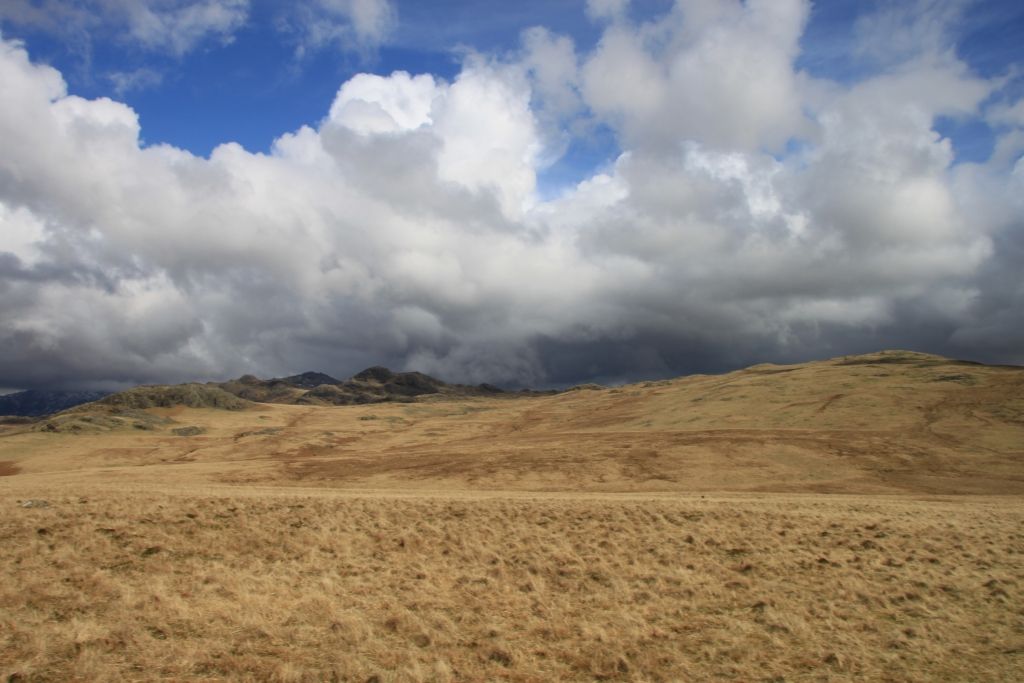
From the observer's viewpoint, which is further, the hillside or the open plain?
the hillside

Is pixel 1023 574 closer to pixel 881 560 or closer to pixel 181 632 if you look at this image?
pixel 881 560

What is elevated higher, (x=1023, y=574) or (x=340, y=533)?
(x=340, y=533)

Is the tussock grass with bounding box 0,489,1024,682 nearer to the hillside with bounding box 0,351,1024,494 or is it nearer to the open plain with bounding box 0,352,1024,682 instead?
the open plain with bounding box 0,352,1024,682

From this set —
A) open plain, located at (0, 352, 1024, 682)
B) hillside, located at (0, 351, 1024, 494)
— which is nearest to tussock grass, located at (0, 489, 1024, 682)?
open plain, located at (0, 352, 1024, 682)

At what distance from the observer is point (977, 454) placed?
51812 mm

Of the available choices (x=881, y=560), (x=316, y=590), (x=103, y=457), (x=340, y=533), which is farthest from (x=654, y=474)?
(x=103, y=457)

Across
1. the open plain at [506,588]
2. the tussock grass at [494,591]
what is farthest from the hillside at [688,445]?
the tussock grass at [494,591]

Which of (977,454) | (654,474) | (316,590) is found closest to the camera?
(316,590)

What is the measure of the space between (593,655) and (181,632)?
30.9 feet

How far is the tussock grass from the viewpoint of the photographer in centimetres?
1236

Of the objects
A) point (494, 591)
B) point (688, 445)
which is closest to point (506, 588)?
Result: point (494, 591)

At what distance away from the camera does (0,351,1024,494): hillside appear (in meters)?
45.8

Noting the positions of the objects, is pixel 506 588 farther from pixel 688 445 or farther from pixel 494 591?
pixel 688 445

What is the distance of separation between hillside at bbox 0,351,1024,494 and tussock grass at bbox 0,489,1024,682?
19857 millimetres
